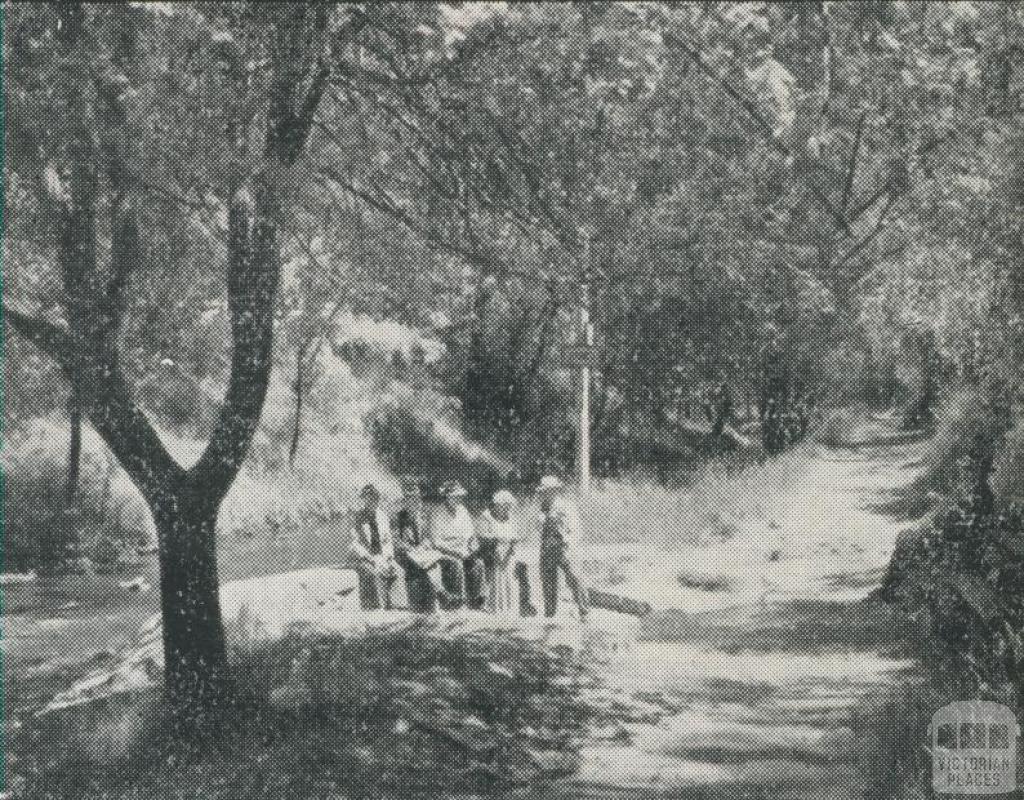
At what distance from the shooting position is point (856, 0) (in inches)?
193

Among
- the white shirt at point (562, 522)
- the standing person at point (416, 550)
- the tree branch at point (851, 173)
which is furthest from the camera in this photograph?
the standing person at point (416, 550)

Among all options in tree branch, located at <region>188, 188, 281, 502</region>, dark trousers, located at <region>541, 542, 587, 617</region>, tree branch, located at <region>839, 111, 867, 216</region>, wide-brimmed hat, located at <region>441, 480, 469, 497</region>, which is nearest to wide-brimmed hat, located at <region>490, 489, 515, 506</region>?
wide-brimmed hat, located at <region>441, 480, 469, 497</region>

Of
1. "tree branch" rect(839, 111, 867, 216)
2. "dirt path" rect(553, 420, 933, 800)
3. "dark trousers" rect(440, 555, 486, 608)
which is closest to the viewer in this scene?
"dirt path" rect(553, 420, 933, 800)

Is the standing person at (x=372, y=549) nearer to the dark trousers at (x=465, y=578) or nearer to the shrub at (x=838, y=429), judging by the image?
the dark trousers at (x=465, y=578)

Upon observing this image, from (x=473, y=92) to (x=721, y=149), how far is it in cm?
121

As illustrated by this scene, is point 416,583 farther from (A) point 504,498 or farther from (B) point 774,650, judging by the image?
(B) point 774,650

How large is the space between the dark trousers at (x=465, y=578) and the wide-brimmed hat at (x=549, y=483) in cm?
74

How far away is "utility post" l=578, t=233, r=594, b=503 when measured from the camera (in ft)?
19.0

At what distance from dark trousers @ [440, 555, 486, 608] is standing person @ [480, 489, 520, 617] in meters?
0.06

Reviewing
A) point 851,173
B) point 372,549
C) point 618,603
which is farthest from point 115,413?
point 851,173

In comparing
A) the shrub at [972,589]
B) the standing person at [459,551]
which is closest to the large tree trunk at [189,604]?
the standing person at [459,551]

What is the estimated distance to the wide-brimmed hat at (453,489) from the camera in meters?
6.52

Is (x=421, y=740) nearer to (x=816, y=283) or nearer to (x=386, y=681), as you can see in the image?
(x=386, y=681)

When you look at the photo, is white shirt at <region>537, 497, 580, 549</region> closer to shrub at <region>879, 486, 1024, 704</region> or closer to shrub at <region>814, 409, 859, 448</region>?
shrub at <region>814, 409, 859, 448</region>
